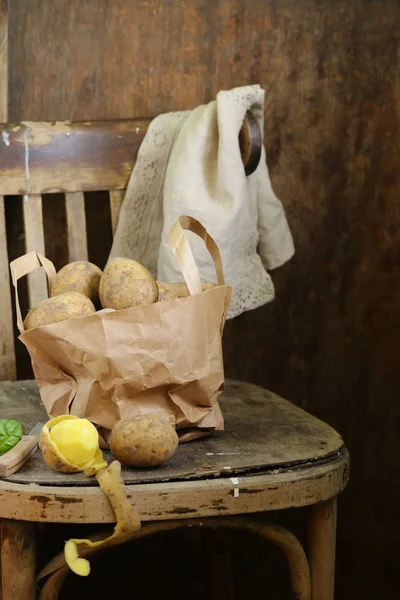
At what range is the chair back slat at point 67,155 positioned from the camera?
1375 mm

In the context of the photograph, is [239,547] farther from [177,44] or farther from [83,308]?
[177,44]

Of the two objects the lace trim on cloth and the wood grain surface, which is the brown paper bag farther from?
the lace trim on cloth

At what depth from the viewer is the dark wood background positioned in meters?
1.57

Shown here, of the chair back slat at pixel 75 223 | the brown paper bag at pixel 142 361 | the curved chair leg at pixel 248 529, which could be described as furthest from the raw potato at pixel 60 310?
the chair back slat at pixel 75 223

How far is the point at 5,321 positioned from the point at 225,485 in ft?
2.21

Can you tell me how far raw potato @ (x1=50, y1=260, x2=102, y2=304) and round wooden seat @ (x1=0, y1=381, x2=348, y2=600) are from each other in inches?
8.6

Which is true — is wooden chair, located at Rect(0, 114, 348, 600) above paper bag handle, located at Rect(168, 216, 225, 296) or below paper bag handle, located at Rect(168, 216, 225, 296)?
below

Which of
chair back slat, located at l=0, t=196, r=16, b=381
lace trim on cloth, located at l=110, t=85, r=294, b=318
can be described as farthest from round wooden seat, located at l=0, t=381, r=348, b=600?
chair back slat, located at l=0, t=196, r=16, b=381

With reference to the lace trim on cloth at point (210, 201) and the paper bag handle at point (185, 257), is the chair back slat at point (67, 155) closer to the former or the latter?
the lace trim on cloth at point (210, 201)

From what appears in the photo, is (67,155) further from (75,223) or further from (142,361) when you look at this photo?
→ (142,361)

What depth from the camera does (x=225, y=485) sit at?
84 centimetres

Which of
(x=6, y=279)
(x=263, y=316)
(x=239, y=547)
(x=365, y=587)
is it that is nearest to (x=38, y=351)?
(x=6, y=279)

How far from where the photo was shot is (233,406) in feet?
3.73

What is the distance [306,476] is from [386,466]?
33.0 inches
